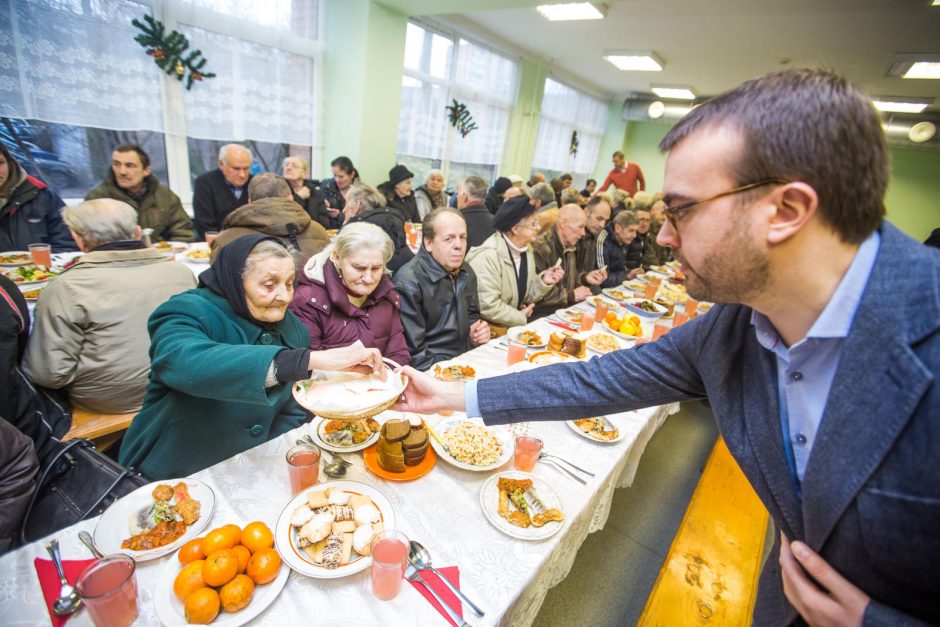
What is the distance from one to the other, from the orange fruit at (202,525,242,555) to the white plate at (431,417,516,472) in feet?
1.91

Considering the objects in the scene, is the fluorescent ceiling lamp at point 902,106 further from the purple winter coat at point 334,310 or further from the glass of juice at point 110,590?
the glass of juice at point 110,590

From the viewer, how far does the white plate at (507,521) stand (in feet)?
3.49

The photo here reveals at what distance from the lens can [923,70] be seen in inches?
225

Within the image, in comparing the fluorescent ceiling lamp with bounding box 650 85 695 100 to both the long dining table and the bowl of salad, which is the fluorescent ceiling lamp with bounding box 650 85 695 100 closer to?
the bowl of salad

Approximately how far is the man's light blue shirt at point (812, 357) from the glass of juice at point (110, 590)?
128 cm

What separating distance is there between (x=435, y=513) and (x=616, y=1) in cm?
556

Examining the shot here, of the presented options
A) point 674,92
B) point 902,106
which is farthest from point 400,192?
point 902,106

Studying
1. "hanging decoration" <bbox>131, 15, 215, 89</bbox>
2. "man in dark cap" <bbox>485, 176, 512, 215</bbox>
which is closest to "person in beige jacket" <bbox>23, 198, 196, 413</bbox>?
"hanging decoration" <bbox>131, 15, 215, 89</bbox>

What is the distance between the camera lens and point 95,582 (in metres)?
0.76

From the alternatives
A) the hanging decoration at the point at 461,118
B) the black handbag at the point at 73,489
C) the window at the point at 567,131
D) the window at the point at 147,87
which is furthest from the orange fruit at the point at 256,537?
the window at the point at 567,131

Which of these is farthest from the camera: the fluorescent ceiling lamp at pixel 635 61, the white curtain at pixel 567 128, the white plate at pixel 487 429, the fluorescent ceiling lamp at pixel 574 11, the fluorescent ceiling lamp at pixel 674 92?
the white curtain at pixel 567 128

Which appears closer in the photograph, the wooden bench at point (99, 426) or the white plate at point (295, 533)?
the white plate at point (295, 533)

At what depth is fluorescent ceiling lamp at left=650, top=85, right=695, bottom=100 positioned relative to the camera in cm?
907

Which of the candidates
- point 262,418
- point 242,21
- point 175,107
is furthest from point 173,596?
point 242,21
